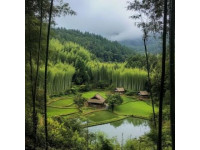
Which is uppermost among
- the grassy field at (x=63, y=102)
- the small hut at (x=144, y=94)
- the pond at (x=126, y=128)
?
the small hut at (x=144, y=94)

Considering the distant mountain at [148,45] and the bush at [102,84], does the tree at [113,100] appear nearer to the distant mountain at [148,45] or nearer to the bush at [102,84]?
the bush at [102,84]

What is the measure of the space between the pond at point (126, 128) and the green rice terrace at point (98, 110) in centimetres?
3

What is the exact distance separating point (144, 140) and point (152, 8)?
1.02 metres

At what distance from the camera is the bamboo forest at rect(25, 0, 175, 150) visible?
162cm

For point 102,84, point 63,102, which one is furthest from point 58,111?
point 102,84

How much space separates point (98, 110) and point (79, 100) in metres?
0.18

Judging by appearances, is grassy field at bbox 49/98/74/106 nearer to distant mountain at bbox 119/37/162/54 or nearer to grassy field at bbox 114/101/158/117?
grassy field at bbox 114/101/158/117

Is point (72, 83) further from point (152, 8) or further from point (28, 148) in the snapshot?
point (152, 8)

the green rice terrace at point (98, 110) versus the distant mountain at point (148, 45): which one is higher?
the distant mountain at point (148, 45)

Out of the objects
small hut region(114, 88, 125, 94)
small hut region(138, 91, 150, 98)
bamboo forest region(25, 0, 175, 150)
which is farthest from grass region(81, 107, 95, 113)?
small hut region(138, 91, 150, 98)

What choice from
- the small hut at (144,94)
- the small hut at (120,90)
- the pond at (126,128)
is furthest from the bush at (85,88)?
the small hut at (144,94)

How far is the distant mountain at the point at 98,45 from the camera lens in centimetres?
177
